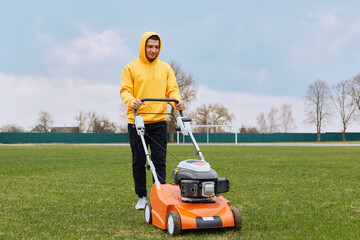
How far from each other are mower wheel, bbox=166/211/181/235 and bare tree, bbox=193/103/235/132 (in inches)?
2089

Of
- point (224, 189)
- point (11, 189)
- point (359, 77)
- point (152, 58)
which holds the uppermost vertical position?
point (359, 77)

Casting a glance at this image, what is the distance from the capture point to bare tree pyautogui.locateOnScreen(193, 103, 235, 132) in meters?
58.2

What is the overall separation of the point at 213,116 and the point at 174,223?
56267 millimetres

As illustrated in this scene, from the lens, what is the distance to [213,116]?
2352 inches

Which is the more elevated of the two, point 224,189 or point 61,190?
point 224,189

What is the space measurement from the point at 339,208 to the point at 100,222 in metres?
3.01

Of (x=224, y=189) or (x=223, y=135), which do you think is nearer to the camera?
(x=224, y=189)

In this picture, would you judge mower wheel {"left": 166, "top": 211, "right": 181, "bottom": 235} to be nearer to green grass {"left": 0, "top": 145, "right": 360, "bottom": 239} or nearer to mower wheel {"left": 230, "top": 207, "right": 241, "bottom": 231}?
green grass {"left": 0, "top": 145, "right": 360, "bottom": 239}

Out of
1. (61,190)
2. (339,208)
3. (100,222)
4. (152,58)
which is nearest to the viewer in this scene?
(100,222)

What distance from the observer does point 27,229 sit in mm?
4211

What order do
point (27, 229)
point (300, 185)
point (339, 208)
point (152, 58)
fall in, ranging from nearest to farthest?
point (27, 229), point (152, 58), point (339, 208), point (300, 185)

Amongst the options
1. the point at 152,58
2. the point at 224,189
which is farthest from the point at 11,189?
the point at 224,189

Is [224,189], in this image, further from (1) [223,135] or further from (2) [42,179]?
(1) [223,135]

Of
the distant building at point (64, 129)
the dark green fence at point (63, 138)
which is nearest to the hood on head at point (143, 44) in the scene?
the dark green fence at point (63, 138)
